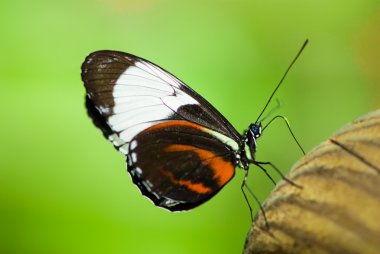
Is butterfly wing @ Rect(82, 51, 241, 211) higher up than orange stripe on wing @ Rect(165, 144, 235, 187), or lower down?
higher up

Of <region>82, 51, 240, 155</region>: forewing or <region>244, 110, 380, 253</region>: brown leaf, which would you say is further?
<region>82, 51, 240, 155</region>: forewing

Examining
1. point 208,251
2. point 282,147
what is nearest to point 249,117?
point 282,147

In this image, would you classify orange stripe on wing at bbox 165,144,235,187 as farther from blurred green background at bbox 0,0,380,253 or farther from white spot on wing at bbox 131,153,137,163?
blurred green background at bbox 0,0,380,253

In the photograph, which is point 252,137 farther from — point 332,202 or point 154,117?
point 332,202

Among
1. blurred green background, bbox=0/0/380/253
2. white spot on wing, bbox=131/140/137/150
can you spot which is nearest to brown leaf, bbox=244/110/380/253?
white spot on wing, bbox=131/140/137/150

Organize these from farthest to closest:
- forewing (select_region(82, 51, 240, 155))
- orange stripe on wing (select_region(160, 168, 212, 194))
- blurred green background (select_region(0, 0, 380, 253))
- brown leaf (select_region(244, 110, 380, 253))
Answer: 1. blurred green background (select_region(0, 0, 380, 253))
2. forewing (select_region(82, 51, 240, 155))
3. orange stripe on wing (select_region(160, 168, 212, 194))
4. brown leaf (select_region(244, 110, 380, 253))

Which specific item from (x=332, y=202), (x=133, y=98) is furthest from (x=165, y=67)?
(x=332, y=202)

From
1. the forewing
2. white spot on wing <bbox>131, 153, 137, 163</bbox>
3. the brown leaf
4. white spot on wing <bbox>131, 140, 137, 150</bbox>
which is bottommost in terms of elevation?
the brown leaf
